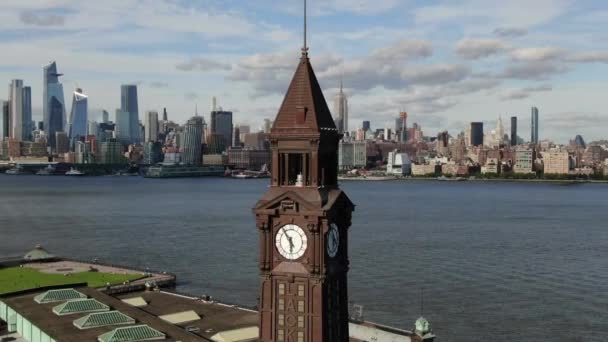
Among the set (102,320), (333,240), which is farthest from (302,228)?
(102,320)

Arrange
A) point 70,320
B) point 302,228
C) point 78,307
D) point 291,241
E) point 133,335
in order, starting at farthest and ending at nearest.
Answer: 1. point 78,307
2. point 70,320
3. point 133,335
4. point 291,241
5. point 302,228

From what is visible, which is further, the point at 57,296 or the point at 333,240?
the point at 57,296

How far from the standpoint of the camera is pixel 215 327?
49.9 metres

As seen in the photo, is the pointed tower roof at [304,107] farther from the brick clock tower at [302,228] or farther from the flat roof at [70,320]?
the flat roof at [70,320]

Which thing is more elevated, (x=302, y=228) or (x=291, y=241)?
(x=302, y=228)

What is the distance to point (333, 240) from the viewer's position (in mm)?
29688

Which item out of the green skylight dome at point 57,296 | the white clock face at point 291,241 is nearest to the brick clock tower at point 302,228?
the white clock face at point 291,241

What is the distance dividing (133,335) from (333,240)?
13.1 m

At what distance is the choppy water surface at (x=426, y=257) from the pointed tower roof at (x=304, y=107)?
124 feet

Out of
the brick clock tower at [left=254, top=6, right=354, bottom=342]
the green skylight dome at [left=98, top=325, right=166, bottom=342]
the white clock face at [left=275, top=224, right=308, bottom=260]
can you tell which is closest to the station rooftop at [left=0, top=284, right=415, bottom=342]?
the green skylight dome at [left=98, top=325, right=166, bottom=342]

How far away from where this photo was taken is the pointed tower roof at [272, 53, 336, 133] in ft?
96.7

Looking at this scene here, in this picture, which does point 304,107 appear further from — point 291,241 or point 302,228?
point 291,241

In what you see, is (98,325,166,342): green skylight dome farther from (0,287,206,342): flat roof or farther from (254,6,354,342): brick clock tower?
(254,6,354,342): brick clock tower

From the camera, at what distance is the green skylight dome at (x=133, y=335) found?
3659cm
